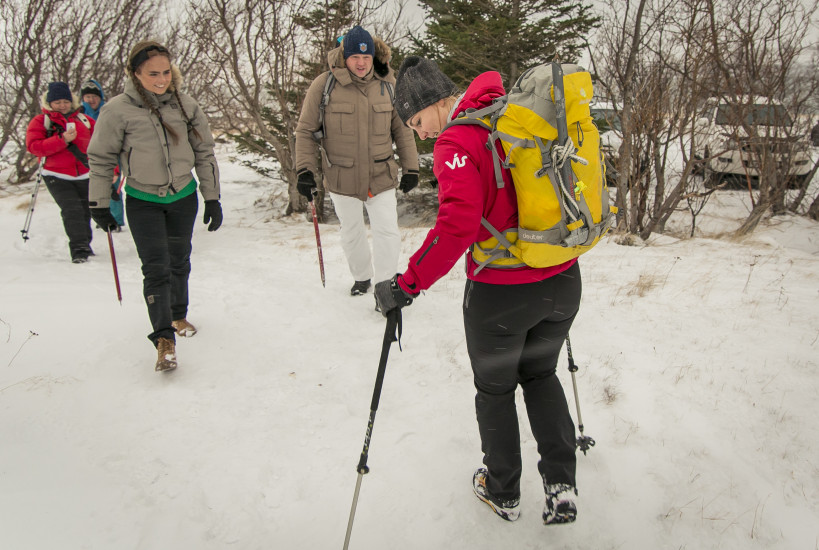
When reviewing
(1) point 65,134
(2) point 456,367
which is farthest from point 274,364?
(1) point 65,134

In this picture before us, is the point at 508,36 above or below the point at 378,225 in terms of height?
above

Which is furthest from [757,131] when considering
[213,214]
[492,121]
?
[213,214]

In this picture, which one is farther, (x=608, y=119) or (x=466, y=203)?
(x=608, y=119)

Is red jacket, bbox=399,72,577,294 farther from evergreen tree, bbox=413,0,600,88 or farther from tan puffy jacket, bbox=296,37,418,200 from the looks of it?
evergreen tree, bbox=413,0,600,88

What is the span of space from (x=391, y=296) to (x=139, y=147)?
8.21 feet

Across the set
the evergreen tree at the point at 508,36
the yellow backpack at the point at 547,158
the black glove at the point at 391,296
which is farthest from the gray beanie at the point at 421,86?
the evergreen tree at the point at 508,36

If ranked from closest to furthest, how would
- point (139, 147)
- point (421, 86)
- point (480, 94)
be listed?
point (480, 94), point (421, 86), point (139, 147)

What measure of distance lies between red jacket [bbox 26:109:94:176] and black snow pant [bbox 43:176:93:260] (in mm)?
145

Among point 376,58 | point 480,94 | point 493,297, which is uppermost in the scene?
point 376,58

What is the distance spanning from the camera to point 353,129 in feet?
13.4

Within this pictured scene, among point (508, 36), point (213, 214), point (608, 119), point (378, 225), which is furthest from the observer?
point (508, 36)

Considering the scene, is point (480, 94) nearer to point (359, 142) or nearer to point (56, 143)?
point (359, 142)

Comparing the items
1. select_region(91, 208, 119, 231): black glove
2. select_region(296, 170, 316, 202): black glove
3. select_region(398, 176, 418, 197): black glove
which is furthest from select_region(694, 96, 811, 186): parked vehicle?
select_region(91, 208, 119, 231): black glove

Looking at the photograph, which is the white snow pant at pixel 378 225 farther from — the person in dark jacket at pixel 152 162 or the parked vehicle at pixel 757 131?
the parked vehicle at pixel 757 131
